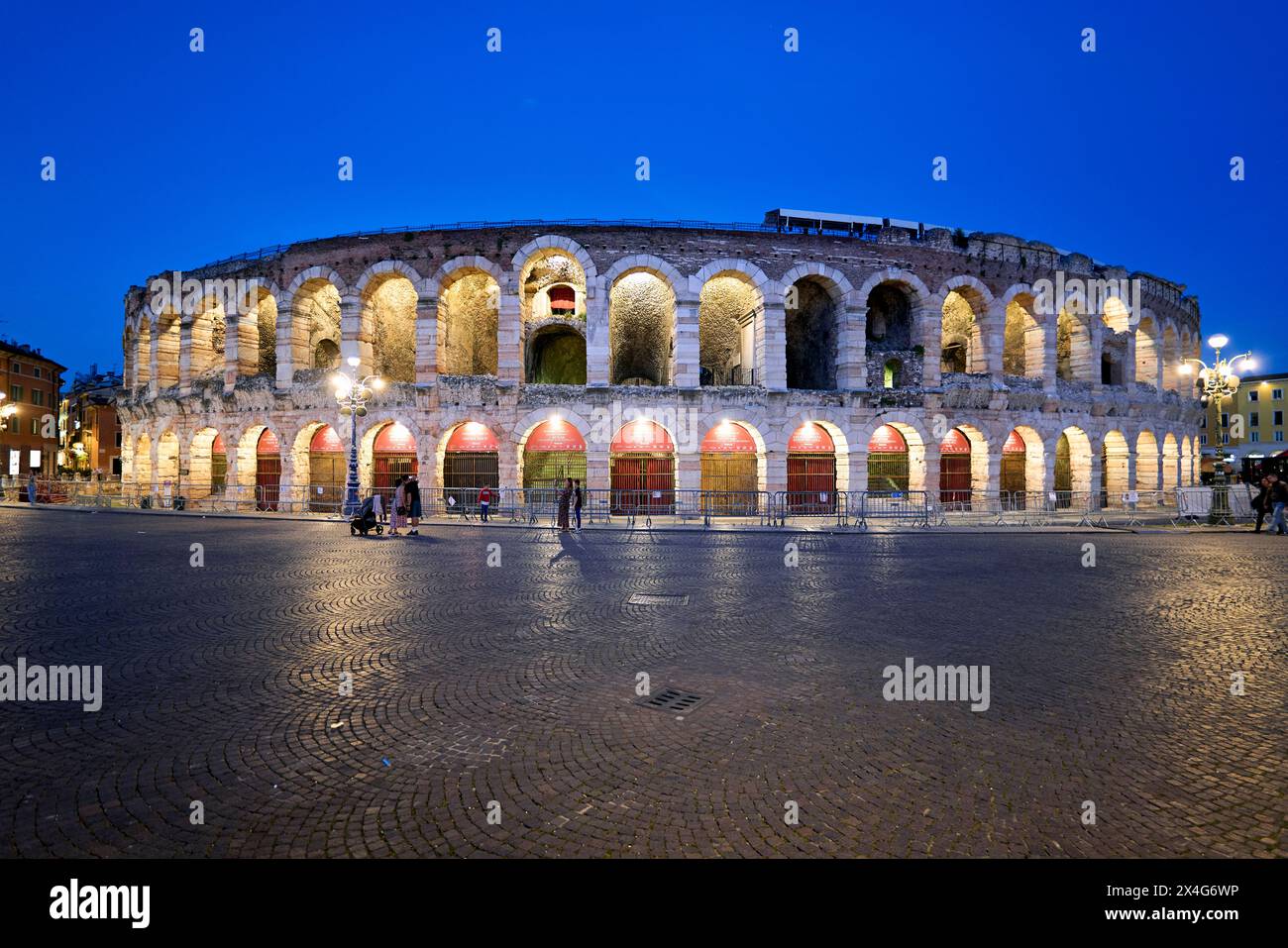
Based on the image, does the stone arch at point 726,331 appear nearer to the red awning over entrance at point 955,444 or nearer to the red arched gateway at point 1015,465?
the red awning over entrance at point 955,444

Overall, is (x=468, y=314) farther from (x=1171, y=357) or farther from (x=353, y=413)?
(x=1171, y=357)

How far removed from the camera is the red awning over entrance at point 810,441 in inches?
942

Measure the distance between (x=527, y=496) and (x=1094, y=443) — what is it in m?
26.6

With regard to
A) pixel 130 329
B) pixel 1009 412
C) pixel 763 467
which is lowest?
pixel 763 467

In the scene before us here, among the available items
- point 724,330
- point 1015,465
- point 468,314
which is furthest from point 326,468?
point 1015,465

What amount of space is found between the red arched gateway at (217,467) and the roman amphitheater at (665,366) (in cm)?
11

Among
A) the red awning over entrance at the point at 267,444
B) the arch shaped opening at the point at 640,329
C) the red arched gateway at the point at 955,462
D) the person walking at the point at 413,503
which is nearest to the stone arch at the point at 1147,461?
the red arched gateway at the point at 955,462

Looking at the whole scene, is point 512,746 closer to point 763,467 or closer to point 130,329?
point 763,467

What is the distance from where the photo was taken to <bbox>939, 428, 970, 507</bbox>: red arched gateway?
25312 millimetres

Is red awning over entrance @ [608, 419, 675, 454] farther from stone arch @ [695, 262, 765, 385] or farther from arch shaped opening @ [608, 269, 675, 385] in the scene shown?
stone arch @ [695, 262, 765, 385]

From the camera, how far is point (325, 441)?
25328 mm

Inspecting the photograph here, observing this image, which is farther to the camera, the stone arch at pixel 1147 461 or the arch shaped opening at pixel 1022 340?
the stone arch at pixel 1147 461

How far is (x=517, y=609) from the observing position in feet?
23.3
